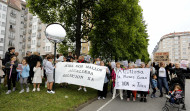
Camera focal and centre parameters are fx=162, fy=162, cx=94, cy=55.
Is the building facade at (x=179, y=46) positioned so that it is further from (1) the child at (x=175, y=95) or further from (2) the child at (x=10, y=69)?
(2) the child at (x=10, y=69)

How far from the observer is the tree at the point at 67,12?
13102 millimetres

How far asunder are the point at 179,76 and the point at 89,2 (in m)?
10.2

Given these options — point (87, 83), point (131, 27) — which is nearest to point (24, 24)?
point (131, 27)

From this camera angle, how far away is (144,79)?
847 cm

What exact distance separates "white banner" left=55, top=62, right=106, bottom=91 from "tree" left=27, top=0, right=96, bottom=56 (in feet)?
16.5

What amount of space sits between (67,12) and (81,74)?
8604 millimetres

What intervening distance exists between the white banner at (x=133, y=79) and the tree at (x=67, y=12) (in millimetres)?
6164

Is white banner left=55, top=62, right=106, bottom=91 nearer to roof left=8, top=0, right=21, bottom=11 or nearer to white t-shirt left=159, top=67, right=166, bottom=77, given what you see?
white t-shirt left=159, top=67, right=166, bottom=77

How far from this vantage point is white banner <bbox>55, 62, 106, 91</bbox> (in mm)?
8352

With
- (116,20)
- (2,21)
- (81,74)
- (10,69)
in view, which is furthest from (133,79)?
(2,21)

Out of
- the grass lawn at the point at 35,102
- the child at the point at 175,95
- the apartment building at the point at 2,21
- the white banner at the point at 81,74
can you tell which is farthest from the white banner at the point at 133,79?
the apartment building at the point at 2,21

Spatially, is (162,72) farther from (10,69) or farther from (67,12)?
(67,12)

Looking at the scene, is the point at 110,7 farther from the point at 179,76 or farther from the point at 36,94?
the point at 36,94

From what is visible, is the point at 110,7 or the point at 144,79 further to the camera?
the point at 110,7
